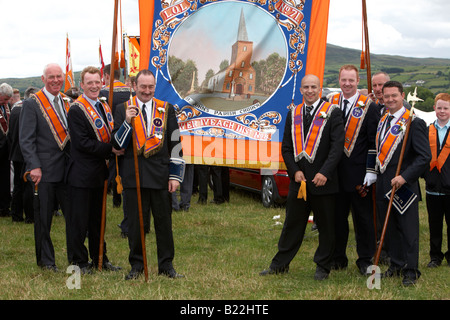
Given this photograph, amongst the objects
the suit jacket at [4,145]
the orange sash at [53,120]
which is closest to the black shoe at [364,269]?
the orange sash at [53,120]

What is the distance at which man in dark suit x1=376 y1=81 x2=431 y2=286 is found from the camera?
5.85m

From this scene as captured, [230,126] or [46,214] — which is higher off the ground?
[230,126]

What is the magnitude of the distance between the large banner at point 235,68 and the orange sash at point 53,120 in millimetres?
1587

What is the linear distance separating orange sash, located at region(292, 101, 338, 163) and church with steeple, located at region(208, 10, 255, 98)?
1728mm

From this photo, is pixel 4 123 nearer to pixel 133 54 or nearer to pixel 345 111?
pixel 133 54

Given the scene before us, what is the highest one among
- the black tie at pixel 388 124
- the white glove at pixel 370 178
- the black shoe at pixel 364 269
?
the black tie at pixel 388 124

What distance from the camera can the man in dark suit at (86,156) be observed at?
20.1 ft

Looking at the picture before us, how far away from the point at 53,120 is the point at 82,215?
110 centimetres

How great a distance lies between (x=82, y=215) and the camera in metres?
6.34

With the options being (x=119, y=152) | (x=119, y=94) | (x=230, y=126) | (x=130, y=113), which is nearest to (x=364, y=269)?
(x=230, y=126)

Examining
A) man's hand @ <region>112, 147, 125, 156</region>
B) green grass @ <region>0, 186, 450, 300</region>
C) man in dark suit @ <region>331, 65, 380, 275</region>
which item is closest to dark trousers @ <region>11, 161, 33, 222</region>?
green grass @ <region>0, 186, 450, 300</region>

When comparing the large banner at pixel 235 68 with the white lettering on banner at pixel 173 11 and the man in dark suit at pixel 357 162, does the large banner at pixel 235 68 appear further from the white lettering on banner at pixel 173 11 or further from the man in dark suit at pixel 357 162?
the man in dark suit at pixel 357 162

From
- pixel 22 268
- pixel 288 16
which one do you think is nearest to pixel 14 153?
pixel 22 268

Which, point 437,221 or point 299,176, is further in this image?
point 437,221
